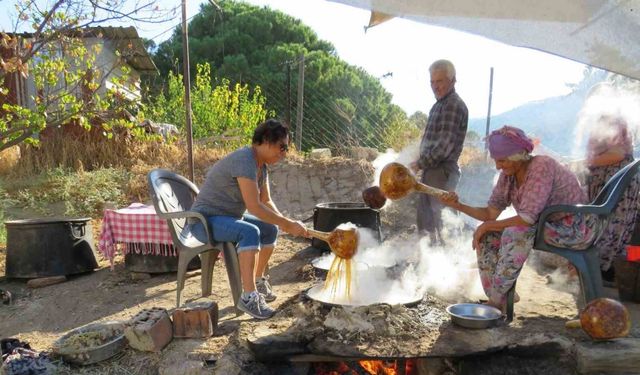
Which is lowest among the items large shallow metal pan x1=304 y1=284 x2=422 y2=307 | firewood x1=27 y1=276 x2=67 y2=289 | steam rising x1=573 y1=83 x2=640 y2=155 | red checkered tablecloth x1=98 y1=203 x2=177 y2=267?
firewood x1=27 y1=276 x2=67 y2=289

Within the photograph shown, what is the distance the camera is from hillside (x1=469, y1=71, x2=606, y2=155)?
4938 mm

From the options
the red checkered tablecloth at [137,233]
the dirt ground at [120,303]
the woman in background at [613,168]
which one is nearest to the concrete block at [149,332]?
the dirt ground at [120,303]

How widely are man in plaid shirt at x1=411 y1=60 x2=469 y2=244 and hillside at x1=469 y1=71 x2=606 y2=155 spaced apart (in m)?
0.58

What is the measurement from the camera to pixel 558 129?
5230 millimetres

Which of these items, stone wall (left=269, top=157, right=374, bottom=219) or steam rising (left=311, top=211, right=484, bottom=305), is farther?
stone wall (left=269, top=157, right=374, bottom=219)

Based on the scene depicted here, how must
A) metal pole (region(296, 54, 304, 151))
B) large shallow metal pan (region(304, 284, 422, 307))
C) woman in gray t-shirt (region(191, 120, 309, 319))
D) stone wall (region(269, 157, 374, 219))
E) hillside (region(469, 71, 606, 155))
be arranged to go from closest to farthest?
large shallow metal pan (region(304, 284, 422, 307))
woman in gray t-shirt (region(191, 120, 309, 319))
hillside (region(469, 71, 606, 155))
stone wall (region(269, 157, 374, 219))
metal pole (region(296, 54, 304, 151))

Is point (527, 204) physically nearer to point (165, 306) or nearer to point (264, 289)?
point (264, 289)

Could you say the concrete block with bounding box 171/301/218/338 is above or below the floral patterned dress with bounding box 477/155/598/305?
below

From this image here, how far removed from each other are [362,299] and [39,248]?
3.65 metres

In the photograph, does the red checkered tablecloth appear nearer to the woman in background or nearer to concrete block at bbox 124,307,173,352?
concrete block at bbox 124,307,173,352

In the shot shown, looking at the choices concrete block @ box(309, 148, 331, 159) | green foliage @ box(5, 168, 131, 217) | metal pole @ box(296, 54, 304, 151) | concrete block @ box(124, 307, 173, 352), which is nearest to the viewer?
concrete block @ box(124, 307, 173, 352)

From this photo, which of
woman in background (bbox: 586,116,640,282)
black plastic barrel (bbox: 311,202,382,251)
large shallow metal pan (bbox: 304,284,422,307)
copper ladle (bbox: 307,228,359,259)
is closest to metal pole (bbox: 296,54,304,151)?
black plastic barrel (bbox: 311,202,382,251)

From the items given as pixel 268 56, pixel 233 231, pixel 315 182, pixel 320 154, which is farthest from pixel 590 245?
pixel 268 56

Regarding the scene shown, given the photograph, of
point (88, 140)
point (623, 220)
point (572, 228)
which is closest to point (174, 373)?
point (572, 228)
